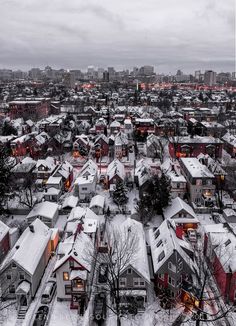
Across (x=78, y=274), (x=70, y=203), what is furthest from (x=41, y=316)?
(x=70, y=203)

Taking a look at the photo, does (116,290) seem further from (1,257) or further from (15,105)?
(15,105)

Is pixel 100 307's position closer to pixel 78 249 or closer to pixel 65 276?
pixel 65 276

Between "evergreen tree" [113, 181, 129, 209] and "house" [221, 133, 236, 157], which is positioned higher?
"house" [221, 133, 236, 157]

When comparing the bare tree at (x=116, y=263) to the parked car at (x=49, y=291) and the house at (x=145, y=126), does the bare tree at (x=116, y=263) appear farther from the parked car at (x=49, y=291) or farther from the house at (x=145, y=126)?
the house at (x=145, y=126)

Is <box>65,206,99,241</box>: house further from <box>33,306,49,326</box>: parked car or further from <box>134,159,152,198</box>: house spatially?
<box>134,159,152,198</box>: house

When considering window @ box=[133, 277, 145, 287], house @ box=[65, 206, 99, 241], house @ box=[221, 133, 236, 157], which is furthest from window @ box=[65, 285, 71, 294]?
house @ box=[221, 133, 236, 157]

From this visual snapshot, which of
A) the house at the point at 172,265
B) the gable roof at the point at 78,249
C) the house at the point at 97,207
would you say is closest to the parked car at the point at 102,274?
the gable roof at the point at 78,249
